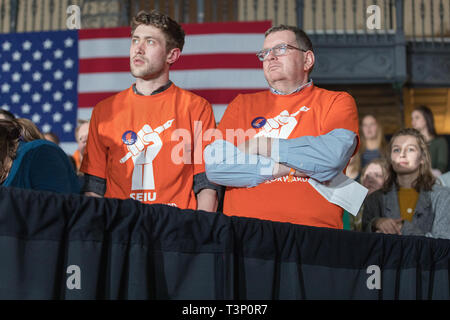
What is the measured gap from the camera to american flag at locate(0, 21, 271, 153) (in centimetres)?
581

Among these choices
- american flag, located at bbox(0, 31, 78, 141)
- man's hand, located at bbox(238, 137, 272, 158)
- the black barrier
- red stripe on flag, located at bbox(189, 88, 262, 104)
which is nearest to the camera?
the black barrier

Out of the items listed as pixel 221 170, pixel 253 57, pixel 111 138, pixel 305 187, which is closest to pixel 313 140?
pixel 305 187

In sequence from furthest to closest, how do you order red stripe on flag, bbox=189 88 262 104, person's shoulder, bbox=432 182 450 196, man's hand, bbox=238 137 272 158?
red stripe on flag, bbox=189 88 262 104
person's shoulder, bbox=432 182 450 196
man's hand, bbox=238 137 272 158

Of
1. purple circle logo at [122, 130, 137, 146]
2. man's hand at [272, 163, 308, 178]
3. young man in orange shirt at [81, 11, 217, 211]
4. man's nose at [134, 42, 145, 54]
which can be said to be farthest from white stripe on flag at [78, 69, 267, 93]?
man's hand at [272, 163, 308, 178]

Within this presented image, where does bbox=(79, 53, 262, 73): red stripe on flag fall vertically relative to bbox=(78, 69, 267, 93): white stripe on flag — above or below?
above

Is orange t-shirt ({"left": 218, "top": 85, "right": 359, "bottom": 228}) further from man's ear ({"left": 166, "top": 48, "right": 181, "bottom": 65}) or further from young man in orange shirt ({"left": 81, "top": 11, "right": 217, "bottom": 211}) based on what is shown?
man's ear ({"left": 166, "top": 48, "right": 181, "bottom": 65})

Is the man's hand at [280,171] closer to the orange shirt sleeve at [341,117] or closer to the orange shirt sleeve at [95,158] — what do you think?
the orange shirt sleeve at [341,117]

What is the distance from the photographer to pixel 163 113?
257 centimetres

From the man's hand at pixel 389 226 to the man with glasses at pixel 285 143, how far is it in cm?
80

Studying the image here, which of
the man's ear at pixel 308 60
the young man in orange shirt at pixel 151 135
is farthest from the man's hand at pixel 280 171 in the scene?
the man's ear at pixel 308 60

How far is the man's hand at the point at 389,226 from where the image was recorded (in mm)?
3135

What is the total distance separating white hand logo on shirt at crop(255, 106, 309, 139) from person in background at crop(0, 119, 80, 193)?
0.78 meters

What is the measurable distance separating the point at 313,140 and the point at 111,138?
824 mm

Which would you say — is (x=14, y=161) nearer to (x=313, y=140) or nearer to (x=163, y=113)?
(x=163, y=113)
